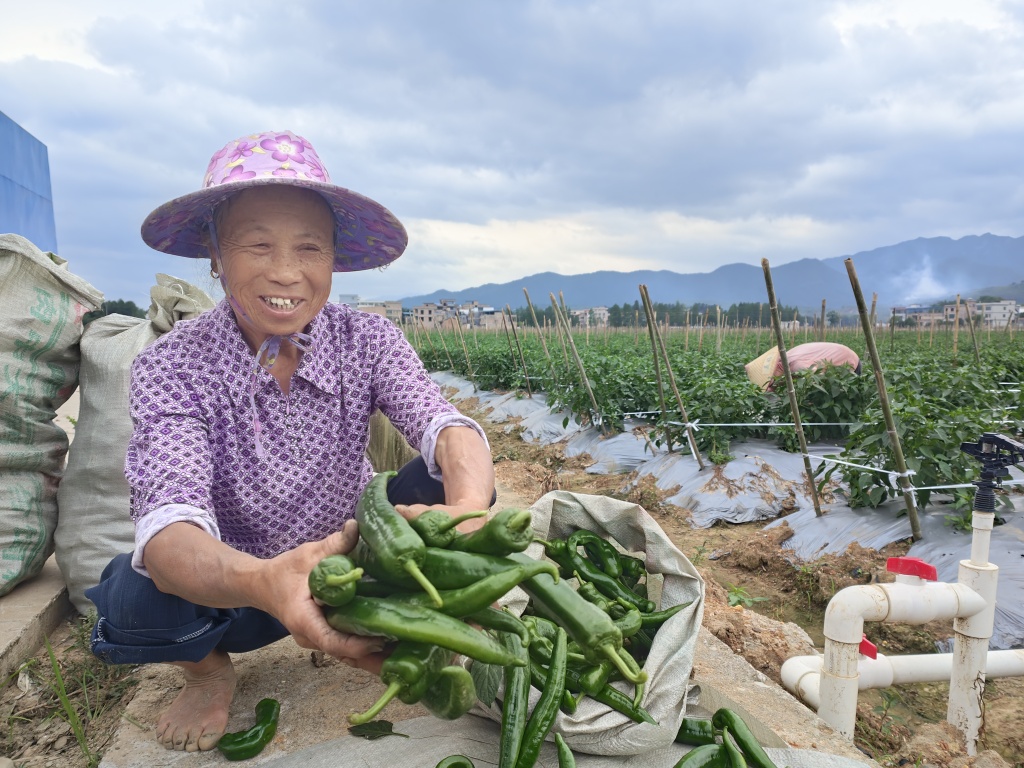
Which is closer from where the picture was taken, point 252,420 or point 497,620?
point 497,620

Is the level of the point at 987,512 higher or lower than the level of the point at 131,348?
lower

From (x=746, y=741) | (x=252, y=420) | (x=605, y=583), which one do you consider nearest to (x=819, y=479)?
(x=605, y=583)

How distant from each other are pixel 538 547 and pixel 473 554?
1154mm

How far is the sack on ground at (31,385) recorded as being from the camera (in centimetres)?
288

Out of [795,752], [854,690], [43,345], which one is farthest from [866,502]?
[43,345]

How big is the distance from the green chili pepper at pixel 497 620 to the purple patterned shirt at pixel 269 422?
0.74 meters

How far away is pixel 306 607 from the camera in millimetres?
1369

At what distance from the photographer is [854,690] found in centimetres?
238

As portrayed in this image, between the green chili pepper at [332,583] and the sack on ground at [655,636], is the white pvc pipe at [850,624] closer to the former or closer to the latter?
the sack on ground at [655,636]

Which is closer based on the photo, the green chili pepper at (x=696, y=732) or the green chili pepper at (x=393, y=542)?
the green chili pepper at (x=393, y=542)

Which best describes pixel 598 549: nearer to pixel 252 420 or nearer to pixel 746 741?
pixel 746 741

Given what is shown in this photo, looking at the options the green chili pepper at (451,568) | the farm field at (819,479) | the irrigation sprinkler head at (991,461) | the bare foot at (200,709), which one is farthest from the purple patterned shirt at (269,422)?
the irrigation sprinkler head at (991,461)

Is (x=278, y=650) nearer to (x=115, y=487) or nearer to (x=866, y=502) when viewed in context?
(x=115, y=487)

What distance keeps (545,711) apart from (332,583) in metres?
0.87
